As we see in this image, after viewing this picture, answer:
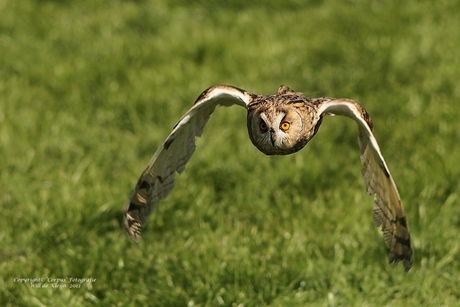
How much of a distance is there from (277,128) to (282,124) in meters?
0.04

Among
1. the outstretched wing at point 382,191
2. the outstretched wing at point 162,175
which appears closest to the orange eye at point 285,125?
the outstretched wing at point 382,191

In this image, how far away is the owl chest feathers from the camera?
2338 mm

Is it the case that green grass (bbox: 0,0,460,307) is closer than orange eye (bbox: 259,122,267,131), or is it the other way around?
orange eye (bbox: 259,122,267,131)

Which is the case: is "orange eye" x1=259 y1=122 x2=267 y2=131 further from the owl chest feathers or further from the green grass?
the green grass

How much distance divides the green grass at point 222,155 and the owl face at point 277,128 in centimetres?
162

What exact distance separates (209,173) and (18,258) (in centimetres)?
193

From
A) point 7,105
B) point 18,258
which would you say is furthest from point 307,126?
point 7,105

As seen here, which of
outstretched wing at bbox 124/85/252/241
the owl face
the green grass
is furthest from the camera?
the green grass

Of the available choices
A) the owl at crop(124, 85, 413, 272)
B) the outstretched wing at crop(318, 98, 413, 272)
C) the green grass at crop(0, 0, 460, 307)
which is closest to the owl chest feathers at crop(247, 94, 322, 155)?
the owl at crop(124, 85, 413, 272)

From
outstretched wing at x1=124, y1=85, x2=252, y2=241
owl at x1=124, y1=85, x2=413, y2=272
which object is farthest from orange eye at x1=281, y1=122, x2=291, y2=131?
outstretched wing at x1=124, y1=85, x2=252, y2=241

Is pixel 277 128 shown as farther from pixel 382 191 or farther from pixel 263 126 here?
pixel 382 191

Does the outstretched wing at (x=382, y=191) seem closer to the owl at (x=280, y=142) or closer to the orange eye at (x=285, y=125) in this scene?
the owl at (x=280, y=142)

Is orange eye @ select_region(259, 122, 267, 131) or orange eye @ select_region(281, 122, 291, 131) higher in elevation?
orange eye @ select_region(281, 122, 291, 131)

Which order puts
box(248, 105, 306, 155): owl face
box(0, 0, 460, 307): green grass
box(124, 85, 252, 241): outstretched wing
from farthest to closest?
box(0, 0, 460, 307): green grass, box(124, 85, 252, 241): outstretched wing, box(248, 105, 306, 155): owl face
